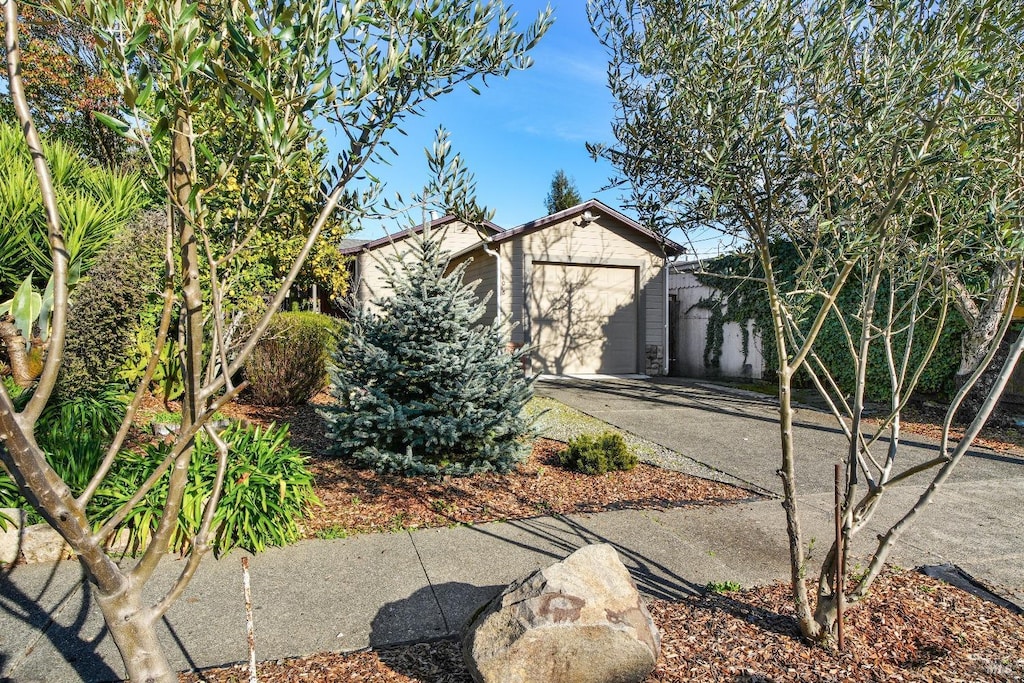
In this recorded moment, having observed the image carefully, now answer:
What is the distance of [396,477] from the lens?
5691mm

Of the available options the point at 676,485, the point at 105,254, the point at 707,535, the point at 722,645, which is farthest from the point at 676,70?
the point at 105,254

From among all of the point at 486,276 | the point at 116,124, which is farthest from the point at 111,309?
the point at 486,276

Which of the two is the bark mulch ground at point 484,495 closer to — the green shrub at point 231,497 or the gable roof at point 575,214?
the green shrub at point 231,497

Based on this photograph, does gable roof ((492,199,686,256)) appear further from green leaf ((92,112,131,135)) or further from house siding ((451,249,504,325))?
green leaf ((92,112,131,135))

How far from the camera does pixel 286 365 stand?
873 centimetres

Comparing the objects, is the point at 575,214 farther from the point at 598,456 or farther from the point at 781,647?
the point at 781,647

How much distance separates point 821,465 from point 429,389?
15.0 ft

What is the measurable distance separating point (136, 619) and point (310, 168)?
167 centimetres

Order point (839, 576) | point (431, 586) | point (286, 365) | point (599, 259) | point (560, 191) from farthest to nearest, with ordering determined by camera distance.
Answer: point (560, 191)
point (599, 259)
point (286, 365)
point (431, 586)
point (839, 576)

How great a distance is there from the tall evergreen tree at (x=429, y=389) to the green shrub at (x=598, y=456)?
614mm

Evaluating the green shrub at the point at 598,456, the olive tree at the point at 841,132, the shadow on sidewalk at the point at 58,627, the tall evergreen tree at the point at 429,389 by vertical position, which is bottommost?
the shadow on sidewalk at the point at 58,627

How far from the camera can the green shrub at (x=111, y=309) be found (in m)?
6.46

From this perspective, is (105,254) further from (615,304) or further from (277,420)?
(615,304)

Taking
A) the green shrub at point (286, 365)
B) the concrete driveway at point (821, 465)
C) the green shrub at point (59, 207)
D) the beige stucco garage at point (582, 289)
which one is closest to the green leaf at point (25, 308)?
the concrete driveway at point (821, 465)
